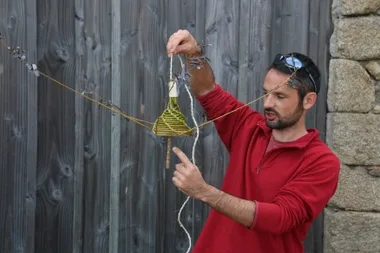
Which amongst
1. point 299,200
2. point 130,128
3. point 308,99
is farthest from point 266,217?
point 130,128

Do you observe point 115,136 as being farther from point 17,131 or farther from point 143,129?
point 17,131

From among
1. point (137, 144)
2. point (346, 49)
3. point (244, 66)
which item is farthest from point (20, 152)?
point (346, 49)

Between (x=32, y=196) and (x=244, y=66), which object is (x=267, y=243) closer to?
(x=244, y=66)

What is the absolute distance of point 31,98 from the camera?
3375 mm

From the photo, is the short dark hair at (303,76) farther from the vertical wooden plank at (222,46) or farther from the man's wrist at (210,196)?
the vertical wooden plank at (222,46)

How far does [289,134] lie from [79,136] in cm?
132

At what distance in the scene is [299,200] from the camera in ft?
7.81

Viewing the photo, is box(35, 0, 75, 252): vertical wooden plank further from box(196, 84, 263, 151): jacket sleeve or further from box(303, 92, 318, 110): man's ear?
box(303, 92, 318, 110): man's ear

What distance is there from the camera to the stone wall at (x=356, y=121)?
3176 mm

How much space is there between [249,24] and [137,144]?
913mm

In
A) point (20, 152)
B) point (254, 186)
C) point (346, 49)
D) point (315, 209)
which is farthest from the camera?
point (20, 152)

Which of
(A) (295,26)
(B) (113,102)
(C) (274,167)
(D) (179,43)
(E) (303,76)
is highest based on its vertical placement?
(A) (295,26)

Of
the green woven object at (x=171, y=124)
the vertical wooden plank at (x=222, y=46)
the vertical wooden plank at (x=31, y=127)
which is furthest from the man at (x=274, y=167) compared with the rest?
the vertical wooden plank at (x=31, y=127)

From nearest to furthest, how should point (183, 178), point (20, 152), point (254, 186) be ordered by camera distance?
point (183, 178)
point (254, 186)
point (20, 152)
